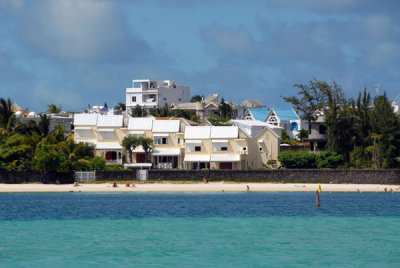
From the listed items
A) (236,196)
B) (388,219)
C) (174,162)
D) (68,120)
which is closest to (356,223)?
(388,219)

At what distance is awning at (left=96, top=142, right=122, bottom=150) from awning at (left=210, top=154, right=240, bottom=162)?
12077 millimetres

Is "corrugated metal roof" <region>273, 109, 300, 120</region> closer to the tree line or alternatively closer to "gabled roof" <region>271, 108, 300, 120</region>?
"gabled roof" <region>271, 108, 300, 120</region>

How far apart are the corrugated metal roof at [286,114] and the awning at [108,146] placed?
43233 mm

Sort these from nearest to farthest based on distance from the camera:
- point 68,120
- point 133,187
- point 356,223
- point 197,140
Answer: point 356,223 → point 133,187 → point 197,140 → point 68,120

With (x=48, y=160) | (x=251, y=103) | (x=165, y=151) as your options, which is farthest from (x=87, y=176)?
(x=251, y=103)

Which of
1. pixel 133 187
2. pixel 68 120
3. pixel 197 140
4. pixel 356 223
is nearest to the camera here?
pixel 356 223

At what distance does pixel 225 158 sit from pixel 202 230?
3545 cm

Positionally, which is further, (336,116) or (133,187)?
(336,116)

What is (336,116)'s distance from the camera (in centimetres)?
8731

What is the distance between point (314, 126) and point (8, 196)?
39176 mm

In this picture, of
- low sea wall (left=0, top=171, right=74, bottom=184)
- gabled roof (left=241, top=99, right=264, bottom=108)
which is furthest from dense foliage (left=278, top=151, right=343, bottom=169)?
gabled roof (left=241, top=99, right=264, bottom=108)

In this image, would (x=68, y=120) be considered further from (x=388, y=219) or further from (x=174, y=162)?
(x=388, y=219)

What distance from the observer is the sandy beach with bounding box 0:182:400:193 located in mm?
76938

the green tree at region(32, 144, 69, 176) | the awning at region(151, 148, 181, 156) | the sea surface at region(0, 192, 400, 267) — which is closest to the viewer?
the sea surface at region(0, 192, 400, 267)
